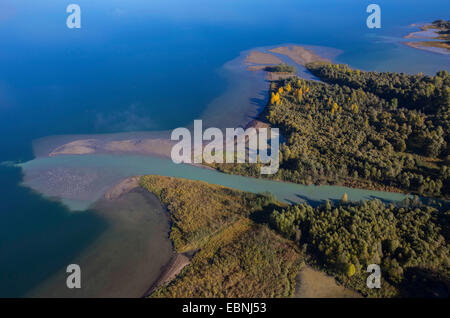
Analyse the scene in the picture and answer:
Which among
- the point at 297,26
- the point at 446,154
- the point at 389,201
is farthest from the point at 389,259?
the point at 297,26

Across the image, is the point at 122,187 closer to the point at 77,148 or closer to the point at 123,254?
the point at 123,254

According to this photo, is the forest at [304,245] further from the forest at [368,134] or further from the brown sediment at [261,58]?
the brown sediment at [261,58]

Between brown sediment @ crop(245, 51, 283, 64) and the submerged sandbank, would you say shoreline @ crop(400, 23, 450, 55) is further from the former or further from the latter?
the submerged sandbank

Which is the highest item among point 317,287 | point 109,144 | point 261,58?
point 261,58

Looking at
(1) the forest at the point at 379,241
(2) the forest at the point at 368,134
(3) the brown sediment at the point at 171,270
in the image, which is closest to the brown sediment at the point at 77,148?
(2) the forest at the point at 368,134

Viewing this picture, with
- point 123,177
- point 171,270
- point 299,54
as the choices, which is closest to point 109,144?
point 123,177

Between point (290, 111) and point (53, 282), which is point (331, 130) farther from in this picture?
point (53, 282)
